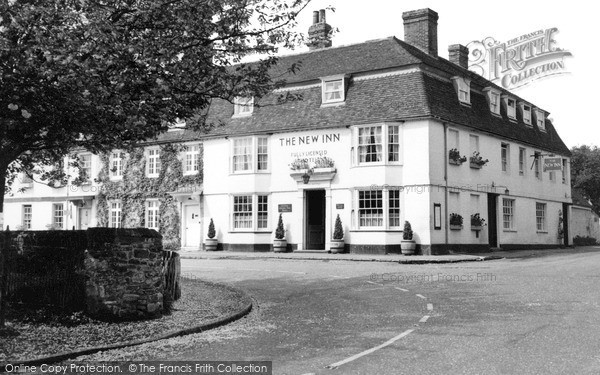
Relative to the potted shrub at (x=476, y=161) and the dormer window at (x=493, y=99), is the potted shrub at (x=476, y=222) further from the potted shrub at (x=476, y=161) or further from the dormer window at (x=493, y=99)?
the dormer window at (x=493, y=99)

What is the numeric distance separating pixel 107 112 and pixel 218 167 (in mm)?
22895

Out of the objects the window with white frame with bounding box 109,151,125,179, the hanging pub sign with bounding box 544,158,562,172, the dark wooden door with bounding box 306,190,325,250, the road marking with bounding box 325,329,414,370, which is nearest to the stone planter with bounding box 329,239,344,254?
the dark wooden door with bounding box 306,190,325,250

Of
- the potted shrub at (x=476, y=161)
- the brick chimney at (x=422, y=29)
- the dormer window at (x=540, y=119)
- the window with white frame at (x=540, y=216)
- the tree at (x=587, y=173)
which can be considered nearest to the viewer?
the potted shrub at (x=476, y=161)

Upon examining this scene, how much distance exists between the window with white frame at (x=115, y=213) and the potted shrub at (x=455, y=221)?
63.0 feet

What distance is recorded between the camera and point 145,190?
3600 centimetres

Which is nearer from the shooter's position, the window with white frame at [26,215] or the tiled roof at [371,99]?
the tiled roof at [371,99]

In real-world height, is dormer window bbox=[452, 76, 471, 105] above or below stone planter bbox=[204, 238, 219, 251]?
above

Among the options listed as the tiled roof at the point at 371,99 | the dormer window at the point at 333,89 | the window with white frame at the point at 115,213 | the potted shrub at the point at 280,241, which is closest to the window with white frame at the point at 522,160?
the tiled roof at the point at 371,99

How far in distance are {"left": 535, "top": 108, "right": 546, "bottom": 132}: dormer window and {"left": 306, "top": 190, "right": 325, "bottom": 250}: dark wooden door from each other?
57.2 ft

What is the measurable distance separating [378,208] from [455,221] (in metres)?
3.78

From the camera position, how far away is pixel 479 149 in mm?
32062

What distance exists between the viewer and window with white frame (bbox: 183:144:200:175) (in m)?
34.5

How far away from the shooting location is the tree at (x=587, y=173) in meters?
68.4

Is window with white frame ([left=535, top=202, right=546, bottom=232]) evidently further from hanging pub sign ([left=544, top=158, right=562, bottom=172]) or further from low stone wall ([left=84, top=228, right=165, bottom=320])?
low stone wall ([left=84, top=228, right=165, bottom=320])
